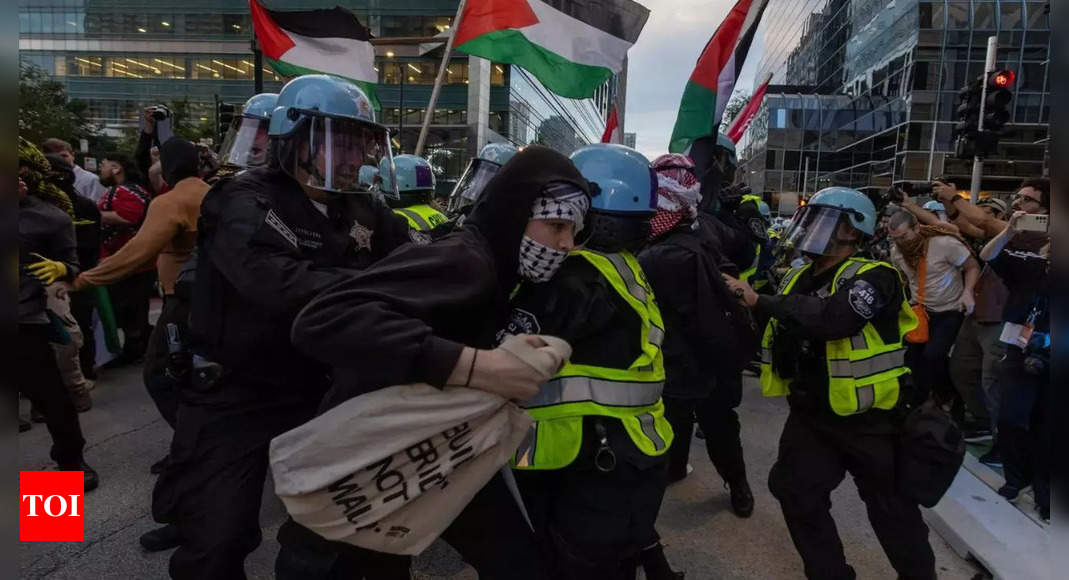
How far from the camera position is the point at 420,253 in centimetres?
179

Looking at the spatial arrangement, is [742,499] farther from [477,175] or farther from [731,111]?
[731,111]

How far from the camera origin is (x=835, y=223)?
3117 mm

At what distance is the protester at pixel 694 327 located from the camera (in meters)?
3.42

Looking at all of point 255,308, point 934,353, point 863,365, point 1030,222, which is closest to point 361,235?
point 255,308

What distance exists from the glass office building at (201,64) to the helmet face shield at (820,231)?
50.2 metres

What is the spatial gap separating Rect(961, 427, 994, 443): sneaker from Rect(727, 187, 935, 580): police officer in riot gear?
3.69 m

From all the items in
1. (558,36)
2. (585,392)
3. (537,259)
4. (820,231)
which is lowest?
(585,392)

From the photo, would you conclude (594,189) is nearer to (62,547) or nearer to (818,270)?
(818,270)

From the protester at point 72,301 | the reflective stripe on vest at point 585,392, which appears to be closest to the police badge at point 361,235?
the reflective stripe on vest at point 585,392

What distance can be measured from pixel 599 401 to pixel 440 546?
6.63 feet

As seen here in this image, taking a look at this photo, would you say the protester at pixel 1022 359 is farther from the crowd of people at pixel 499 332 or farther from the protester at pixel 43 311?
the protester at pixel 43 311

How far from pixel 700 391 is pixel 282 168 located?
2593 mm

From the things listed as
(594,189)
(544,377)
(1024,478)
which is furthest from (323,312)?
(1024,478)

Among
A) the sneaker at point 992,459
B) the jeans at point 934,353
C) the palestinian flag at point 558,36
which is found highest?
the palestinian flag at point 558,36
